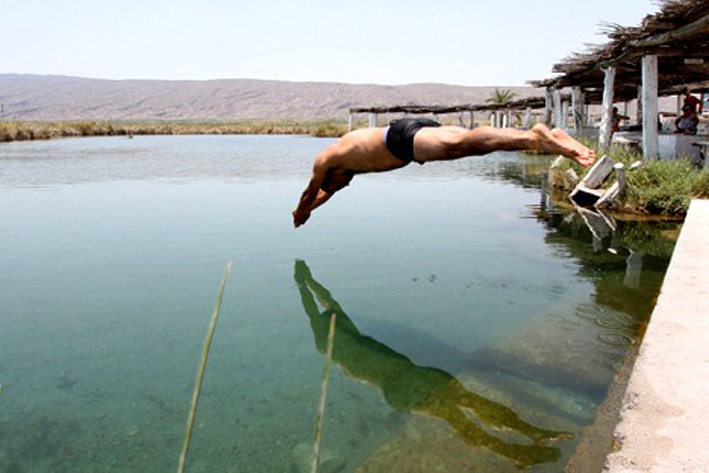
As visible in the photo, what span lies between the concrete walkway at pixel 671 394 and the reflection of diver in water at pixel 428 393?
67 cm

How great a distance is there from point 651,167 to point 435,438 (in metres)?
8.61

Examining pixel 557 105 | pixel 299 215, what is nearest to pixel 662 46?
pixel 299 215

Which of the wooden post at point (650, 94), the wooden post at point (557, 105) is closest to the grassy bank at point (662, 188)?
the wooden post at point (650, 94)

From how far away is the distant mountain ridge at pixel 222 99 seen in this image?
136 meters

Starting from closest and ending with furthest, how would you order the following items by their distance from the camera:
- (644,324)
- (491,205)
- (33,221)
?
(644,324) → (33,221) → (491,205)

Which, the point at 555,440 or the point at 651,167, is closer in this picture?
the point at 555,440

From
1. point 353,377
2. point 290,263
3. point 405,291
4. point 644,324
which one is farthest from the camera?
point 290,263

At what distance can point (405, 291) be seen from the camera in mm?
6145

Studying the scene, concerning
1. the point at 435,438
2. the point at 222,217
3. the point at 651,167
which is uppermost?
the point at 651,167

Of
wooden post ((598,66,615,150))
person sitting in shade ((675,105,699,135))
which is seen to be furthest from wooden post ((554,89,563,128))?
person sitting in shade ((675,105,699,135))

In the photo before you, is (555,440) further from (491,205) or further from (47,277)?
(491,205)

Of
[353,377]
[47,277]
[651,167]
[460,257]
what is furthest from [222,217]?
[651,167]

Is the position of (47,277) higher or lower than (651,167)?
lower

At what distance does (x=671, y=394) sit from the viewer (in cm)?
265
